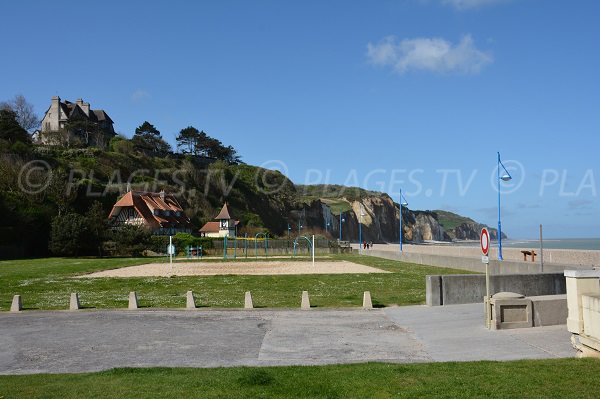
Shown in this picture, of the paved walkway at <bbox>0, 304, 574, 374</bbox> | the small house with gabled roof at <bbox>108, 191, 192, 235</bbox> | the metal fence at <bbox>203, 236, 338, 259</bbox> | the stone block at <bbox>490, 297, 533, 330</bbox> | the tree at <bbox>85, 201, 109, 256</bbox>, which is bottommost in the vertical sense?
the paved walkway at <bbox>0, 304, 574, 374</bbox>

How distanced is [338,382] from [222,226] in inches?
4297

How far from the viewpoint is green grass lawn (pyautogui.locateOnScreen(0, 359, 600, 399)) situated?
786cm

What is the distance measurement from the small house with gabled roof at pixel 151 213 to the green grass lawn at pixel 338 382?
3298 inches

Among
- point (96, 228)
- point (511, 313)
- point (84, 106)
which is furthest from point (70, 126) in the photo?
point (511, 313)

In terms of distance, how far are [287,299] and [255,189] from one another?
13320 cm

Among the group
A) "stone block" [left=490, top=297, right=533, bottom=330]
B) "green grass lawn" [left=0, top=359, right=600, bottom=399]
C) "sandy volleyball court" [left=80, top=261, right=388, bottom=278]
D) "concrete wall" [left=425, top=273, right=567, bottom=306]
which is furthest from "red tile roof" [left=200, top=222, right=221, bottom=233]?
"green grass lawn" [left=0, top=359, right=600, bottom=399]

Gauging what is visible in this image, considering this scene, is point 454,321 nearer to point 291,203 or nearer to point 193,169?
point 193,169

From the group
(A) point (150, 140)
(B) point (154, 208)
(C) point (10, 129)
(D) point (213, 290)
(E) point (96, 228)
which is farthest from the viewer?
(A) point (150, 140)

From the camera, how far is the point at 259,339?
539 inches

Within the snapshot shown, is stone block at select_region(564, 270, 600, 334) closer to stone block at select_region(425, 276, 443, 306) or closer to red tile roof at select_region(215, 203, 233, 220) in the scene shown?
stone block at select_region(425, 276, 443, 306)

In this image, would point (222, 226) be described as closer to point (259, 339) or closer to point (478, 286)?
point (478, 286)

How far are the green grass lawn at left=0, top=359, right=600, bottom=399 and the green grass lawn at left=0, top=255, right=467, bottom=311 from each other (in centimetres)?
1099

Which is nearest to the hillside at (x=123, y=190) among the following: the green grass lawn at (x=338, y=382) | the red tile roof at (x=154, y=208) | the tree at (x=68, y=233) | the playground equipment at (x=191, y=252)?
the red tile roof at (x=154, y=208)

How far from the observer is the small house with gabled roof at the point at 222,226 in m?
Answer: 116
